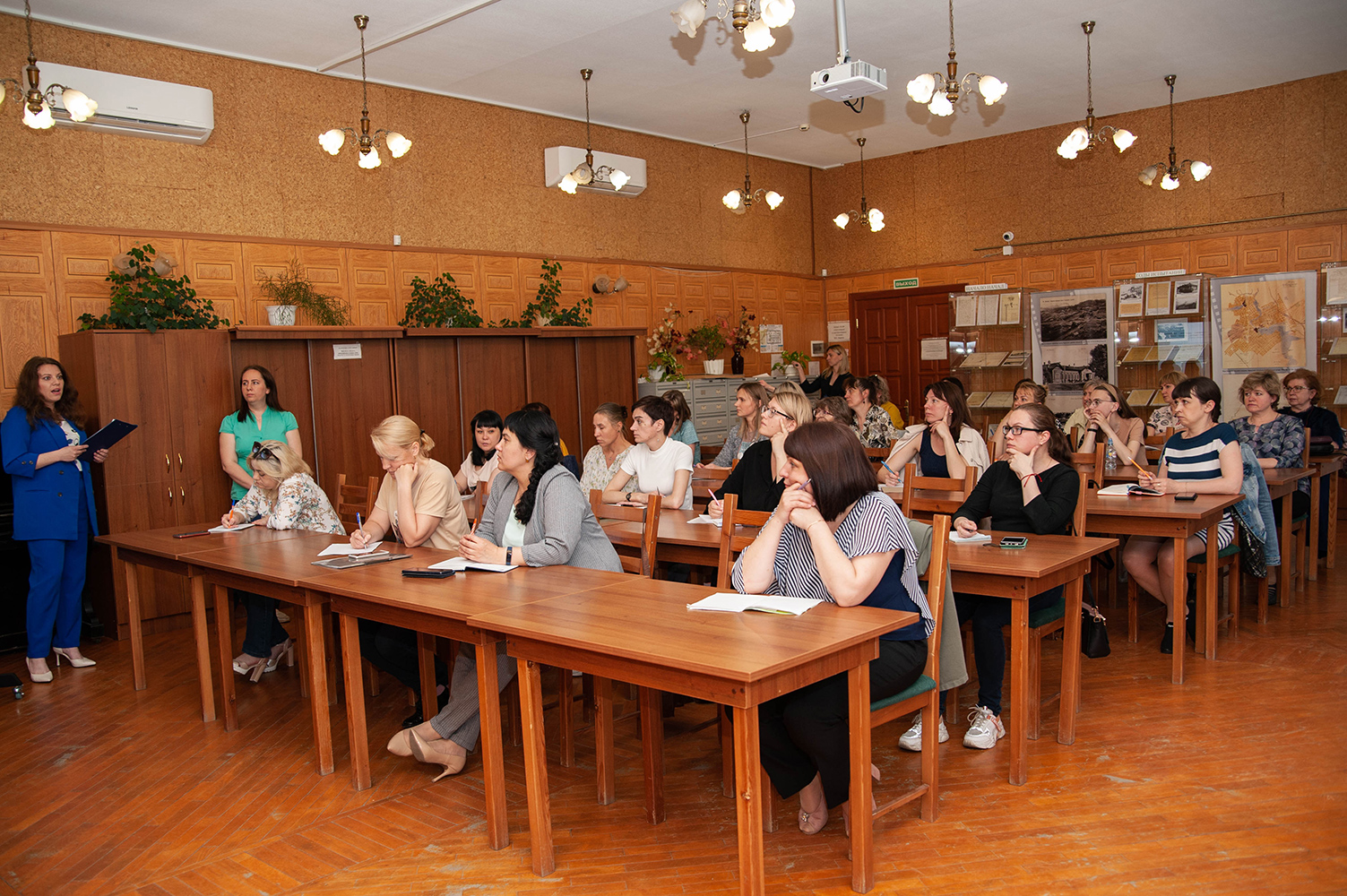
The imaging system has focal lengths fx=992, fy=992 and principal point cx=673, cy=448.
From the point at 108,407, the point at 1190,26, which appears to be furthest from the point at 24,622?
the point at 1190,26

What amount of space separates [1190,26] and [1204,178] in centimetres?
247

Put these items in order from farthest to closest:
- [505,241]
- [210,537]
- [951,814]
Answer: [505,241], [210,537], [951,814]

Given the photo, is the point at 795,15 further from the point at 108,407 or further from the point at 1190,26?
the point at 108,407

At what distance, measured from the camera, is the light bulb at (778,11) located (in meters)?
4.35

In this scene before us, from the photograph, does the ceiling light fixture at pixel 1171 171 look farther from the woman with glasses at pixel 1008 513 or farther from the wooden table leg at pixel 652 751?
the wooden table leg at pixel 652 751

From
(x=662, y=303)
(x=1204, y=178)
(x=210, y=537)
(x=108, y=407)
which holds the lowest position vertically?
(x=210, y=537)

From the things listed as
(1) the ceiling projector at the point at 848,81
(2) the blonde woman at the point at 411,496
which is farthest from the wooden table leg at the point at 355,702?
(1) the ceiling projector at the point at 848,81

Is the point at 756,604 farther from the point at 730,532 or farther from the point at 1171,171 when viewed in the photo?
the point at 1171,171

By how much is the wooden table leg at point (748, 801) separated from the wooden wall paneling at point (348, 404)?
559cm

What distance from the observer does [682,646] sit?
2.64 meters

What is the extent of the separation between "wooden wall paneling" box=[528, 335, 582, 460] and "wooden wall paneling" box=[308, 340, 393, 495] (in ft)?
4.59

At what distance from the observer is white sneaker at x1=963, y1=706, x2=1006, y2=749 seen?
158 inches

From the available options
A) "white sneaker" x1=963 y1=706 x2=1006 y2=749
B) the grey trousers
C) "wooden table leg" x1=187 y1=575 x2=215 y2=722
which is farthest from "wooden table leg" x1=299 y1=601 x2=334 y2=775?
"white sneaker" x1=963 y1=706 x2=1006 y2=749

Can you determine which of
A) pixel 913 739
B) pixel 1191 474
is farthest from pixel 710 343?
pixel 913 739
